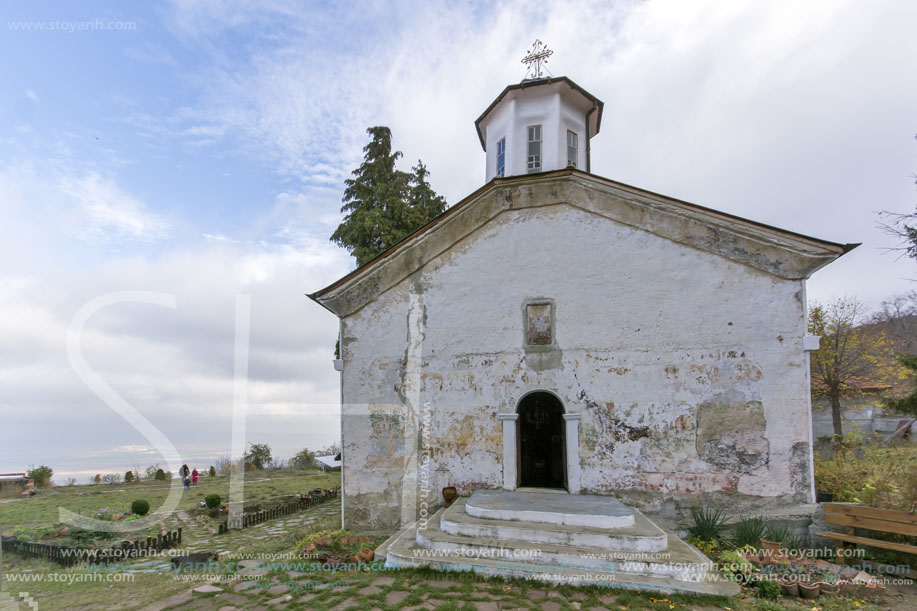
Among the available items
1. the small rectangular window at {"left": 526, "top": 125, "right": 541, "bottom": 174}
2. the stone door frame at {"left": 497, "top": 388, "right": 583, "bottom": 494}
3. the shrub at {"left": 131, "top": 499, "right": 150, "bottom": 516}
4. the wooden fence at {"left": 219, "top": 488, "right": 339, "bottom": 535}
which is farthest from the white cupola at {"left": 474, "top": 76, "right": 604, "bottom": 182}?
the shrub at {"left": 131, "top": 499, "right": 150, "bottom": 516}

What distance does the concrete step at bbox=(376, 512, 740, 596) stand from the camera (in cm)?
579

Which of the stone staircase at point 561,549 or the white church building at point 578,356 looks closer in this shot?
the stone staircase at point 561,549

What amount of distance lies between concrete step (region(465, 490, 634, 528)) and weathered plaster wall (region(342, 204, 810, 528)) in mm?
754

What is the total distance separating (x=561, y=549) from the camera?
6.34 m

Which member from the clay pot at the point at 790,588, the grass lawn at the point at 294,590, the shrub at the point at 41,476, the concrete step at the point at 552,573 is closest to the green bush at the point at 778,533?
the grass lawn at the point at 294,590

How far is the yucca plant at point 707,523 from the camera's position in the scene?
7.82m

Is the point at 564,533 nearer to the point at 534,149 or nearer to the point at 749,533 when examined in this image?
the point at 749,533

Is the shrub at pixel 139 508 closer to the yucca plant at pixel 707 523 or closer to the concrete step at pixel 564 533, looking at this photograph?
the concrete step at pixel 564 533

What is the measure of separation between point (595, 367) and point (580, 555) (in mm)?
3763

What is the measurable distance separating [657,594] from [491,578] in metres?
2.20

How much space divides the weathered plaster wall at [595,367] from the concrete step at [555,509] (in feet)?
2.47

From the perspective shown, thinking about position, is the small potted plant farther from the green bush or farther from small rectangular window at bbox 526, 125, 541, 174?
small rectangular window at bbox 526, 125, 541, 174

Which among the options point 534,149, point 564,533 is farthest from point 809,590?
point 534,149

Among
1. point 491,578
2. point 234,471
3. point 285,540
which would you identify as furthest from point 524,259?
point 234,471
